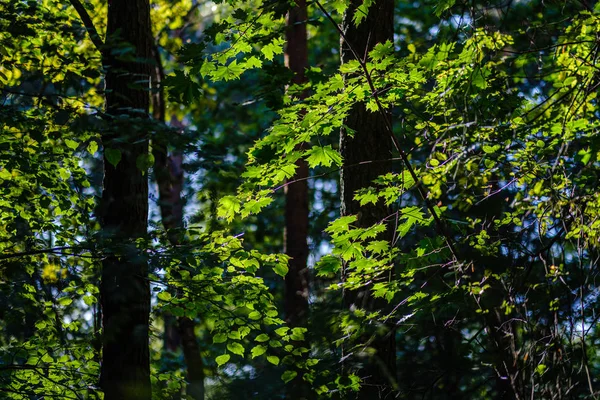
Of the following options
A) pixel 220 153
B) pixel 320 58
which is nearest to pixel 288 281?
pixel 220 153

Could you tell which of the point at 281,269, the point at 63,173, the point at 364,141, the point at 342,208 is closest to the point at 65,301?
the point at 63,173

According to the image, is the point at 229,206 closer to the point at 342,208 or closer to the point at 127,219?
the point at 127,219

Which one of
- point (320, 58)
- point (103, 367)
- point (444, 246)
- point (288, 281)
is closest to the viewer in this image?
point (444, 246)

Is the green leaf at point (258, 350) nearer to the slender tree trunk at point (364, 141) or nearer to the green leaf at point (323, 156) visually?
the slender tree trunk at point (364, 141)

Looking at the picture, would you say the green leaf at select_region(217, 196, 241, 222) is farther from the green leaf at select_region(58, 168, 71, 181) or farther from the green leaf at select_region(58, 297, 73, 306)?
the green leaf at select_region(58, 168, 71, 181)

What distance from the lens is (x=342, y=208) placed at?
6090 millimetres

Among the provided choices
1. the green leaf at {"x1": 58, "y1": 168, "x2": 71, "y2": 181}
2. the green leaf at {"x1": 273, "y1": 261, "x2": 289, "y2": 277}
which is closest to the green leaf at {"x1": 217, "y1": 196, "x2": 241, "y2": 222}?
the green leaf at {"x1": 273, "y1": 261, "x2": 289, "y2": 277}

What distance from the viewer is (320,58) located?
59.0 feet

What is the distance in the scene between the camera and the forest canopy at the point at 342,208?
4.08m

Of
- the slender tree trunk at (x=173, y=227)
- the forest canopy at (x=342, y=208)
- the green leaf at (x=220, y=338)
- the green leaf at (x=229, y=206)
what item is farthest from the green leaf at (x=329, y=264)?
the slender tree trunk at (x=173, y=227)

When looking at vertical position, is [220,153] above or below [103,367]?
above

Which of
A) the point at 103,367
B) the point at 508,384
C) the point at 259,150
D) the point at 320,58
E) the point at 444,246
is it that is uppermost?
the point at 320,58

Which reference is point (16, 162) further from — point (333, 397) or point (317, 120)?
point (333, 397)

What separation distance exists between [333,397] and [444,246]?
151 cm
